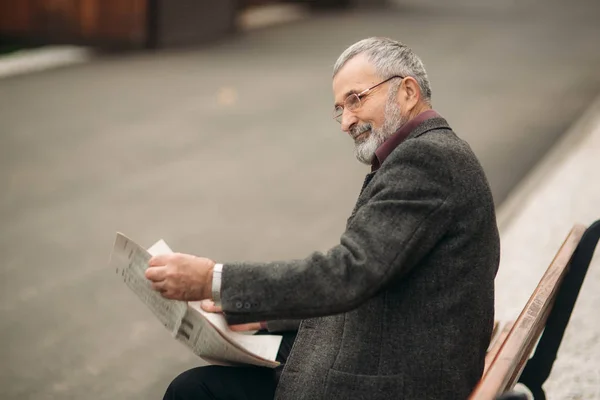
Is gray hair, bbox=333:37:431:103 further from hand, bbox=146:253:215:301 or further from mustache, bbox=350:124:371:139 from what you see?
hand, bbox=146:253:215:301

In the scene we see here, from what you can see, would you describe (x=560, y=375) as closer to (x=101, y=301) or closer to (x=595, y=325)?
(x=595, y=325)

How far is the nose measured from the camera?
223cm

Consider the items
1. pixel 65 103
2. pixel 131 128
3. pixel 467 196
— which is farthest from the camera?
pixel 65 103

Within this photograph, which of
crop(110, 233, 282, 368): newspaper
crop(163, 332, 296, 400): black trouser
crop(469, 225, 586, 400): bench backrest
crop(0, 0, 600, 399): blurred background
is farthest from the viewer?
crop(0, 0, 600, 399): blurred background

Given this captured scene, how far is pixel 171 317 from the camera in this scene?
7.04ft

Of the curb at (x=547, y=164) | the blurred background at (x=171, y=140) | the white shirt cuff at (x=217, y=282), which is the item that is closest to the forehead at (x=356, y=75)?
the white shirt cuff at (x=217, y=282)

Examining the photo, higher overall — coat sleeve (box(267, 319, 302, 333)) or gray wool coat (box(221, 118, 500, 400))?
gray wool coat (box(221, 118, 500, 400))

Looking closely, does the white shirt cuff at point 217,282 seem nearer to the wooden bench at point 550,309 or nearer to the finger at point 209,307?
the finger at point 209,307

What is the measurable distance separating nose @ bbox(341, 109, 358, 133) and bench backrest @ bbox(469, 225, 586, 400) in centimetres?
69

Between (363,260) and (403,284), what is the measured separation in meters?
0.18

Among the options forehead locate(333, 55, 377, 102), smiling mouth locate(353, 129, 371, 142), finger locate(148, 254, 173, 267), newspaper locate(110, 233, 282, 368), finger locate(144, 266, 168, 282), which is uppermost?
forehead locate(333, 55, 377, 102)

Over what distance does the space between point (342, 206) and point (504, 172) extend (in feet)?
→ 5.82

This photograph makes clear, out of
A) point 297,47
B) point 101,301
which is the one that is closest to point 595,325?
point 101,301

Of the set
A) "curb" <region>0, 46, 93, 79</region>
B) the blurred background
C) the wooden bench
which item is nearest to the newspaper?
the wooden bench
